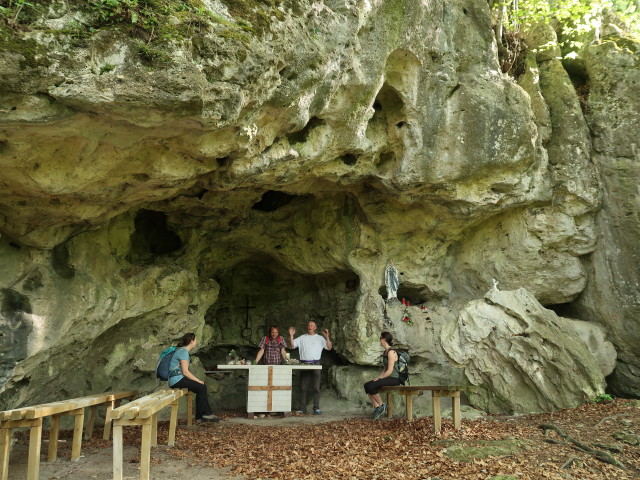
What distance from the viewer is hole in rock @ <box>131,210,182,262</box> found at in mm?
10179

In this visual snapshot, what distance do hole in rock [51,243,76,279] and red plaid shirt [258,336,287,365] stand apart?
359 centimetres

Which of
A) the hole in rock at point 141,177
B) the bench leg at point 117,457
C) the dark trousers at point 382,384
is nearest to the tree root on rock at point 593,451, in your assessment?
the dark trousers at point 382,384

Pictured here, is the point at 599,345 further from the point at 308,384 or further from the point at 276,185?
the point at 276,185

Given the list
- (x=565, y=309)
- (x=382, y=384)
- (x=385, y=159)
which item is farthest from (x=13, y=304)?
(x=565, y=309)

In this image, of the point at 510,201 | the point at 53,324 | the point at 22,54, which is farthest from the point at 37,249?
the point at 510,201

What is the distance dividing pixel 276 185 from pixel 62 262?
350 cm

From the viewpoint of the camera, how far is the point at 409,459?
5.20m

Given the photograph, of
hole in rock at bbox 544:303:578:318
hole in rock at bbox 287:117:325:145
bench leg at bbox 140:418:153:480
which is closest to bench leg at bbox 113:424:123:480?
bench leg at bbox 140:418:153:480

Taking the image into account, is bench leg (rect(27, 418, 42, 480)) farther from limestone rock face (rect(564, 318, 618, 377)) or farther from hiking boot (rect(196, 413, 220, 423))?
limestone rock face (rect(564, 318, 618, 377))

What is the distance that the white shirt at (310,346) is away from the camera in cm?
931

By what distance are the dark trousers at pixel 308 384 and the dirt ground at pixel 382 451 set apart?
5.35ft

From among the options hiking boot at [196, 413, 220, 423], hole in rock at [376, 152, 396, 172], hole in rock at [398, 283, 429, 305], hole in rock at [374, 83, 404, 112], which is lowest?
hiking boot at [196, 413, 220, 423]

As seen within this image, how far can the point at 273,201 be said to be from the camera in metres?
11.2

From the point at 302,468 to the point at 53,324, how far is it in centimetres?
429
